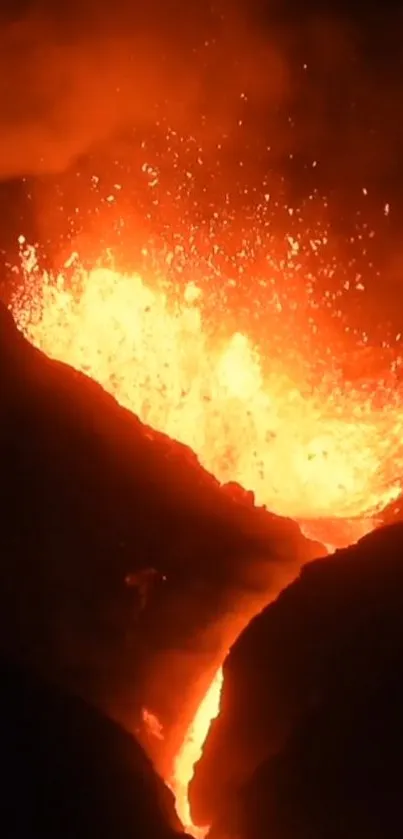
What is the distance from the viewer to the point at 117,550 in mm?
7039

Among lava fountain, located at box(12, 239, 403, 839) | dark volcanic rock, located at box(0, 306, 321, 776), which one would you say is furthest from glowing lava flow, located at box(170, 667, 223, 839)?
lava fountain, located at box(12, 239, 403, 839)

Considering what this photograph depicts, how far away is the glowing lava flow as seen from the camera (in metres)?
6.59

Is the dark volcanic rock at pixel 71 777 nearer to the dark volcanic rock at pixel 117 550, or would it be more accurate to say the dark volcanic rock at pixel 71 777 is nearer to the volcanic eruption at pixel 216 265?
the dark volcanic rock at pixel 117 550

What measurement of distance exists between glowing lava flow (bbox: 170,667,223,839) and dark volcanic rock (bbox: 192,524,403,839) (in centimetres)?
7

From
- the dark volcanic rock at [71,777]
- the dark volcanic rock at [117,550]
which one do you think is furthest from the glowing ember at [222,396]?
the dark volcanic rock at [71,777]

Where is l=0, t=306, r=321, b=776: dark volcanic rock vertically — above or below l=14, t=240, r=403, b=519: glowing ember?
below

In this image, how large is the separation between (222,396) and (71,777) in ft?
7.54

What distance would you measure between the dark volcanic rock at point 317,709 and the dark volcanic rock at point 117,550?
332 millimetres

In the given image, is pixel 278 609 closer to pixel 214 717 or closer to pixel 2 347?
pixel 214 717

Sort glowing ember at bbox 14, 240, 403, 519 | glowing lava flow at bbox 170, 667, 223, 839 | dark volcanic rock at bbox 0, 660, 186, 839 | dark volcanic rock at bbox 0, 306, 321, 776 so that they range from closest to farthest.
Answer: dark volcanic rock at bbox 0, 660, 186, 839, glowing lava flow at bbox 170, 667, 223, 839, dark volcanic rock at bbox 0, 306, 321, 776, glowing ember at bbox 14, 240, 403, 519

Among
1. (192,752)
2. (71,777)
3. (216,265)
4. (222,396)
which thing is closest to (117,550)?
(192,752)

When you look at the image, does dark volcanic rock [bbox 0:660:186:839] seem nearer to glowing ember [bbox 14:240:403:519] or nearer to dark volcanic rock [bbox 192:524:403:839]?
dark volcanic rock [bbox 192:524:403:839]

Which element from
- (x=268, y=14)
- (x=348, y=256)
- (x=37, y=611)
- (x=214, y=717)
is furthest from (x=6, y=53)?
(x=214, y=717)

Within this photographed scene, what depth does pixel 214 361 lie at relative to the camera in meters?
8.17
